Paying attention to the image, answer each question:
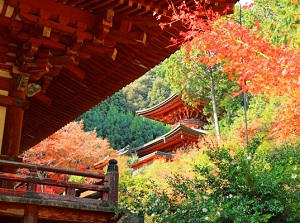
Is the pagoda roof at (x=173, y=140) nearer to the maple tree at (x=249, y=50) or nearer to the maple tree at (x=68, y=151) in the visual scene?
the maple tree at (x=68, y=151)

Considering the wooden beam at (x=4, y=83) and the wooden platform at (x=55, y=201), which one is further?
the wooden beam at (x=4, y=83)

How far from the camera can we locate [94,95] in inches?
286

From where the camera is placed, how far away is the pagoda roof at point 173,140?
23.5 meters

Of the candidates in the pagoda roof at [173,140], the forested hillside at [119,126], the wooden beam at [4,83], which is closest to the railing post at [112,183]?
the wooden beam at [4,83]

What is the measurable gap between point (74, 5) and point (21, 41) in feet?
2.48

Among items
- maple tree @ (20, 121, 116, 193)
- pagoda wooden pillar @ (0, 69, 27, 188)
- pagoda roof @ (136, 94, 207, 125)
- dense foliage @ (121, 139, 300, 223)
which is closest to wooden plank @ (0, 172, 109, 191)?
pagoda wooden pillar @ (0, 69, 27, 188)

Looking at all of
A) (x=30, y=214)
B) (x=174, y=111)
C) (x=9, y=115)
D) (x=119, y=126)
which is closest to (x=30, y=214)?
(x=30, y=214)

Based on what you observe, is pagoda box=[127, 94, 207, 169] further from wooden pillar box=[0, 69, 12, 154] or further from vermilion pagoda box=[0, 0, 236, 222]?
wooden pillar box=[0, 69, 12, 154]

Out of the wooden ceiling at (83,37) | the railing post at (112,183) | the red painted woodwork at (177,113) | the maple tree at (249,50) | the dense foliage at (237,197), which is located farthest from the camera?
the red painted woodwork at (177,113)

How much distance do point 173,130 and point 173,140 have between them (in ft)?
4.16

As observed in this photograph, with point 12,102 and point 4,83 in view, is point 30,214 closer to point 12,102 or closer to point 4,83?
point 12,102

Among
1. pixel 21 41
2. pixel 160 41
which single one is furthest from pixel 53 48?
pixel 160 41

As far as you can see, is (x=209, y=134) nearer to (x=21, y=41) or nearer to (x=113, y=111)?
(x=21, y=41)

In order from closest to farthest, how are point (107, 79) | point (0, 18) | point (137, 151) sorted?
point (0, 18) < point (107, 79) < point (137, 151)
